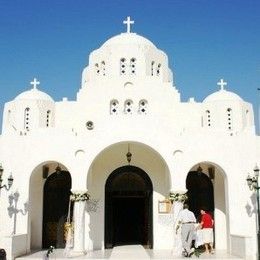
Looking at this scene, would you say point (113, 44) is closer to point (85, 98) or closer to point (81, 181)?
point (85, 98)

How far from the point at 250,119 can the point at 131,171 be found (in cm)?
813

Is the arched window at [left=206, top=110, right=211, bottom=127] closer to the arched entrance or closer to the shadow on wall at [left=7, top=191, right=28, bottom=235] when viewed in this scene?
the arched entrance

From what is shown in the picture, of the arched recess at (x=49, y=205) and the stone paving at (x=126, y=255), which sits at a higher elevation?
the arched recess at (x=49, y=205)

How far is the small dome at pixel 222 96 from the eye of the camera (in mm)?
22484

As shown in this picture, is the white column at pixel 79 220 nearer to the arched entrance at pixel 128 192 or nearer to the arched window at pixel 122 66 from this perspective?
the arched entrance at pixel 128 192

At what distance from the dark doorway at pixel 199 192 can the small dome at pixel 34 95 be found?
28.8 feet

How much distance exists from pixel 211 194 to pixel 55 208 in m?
6.68

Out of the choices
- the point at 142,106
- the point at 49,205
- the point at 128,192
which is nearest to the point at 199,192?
the point at 128,192

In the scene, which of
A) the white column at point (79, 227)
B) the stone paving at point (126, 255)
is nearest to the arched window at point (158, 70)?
the white column at point (79, 227)

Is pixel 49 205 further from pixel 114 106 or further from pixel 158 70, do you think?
pixel 158 70

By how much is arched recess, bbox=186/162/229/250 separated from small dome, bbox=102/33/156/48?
24.6 feet

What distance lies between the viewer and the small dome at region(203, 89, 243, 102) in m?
22.5

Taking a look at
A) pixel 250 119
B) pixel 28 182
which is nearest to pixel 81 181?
pixel 28 182

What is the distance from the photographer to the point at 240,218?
16.7 m
